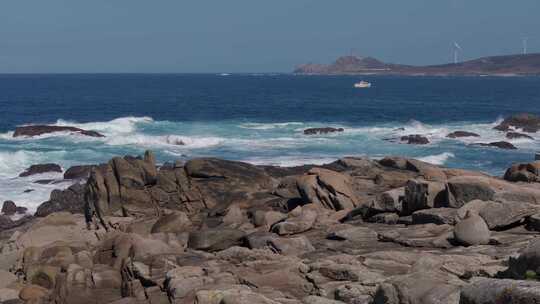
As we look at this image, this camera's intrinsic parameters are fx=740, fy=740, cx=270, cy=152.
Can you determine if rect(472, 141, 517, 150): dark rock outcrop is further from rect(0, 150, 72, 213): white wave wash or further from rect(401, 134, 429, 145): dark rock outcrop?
rect(0, 150, 72, 213): white wave wash

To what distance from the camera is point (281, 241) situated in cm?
2092

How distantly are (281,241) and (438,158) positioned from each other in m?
38.2

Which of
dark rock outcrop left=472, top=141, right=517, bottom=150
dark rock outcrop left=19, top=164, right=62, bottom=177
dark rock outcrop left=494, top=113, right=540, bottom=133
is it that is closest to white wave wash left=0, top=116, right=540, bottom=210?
dark rock outcrop left=19, top=164, right=62, bottom=177

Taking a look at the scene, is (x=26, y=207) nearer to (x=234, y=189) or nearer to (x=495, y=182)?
(x=234, y=189)

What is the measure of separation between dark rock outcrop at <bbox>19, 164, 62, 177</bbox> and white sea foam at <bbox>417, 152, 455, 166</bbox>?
87.8ft

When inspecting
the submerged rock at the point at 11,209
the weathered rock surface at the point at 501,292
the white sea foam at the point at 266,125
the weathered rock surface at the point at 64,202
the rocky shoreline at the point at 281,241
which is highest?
the weathered rock surface at the point at 501,292

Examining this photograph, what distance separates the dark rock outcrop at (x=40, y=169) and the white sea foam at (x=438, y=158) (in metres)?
26.8

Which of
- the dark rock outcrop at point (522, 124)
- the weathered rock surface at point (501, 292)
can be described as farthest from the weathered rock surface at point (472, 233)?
the dark rock outcrop at point (522, 124)

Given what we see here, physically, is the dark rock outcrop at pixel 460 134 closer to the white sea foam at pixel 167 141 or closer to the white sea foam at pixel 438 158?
the white sea foam at pixel 438 158

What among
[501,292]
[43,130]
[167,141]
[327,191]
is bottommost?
[167,141]

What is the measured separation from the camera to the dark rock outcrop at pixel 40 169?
1922 inches

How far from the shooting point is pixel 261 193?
31.7 metres

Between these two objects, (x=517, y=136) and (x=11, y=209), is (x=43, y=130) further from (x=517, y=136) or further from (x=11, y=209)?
(x=517, y=136)

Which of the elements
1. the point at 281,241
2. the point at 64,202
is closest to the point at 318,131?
the point at 64,202
